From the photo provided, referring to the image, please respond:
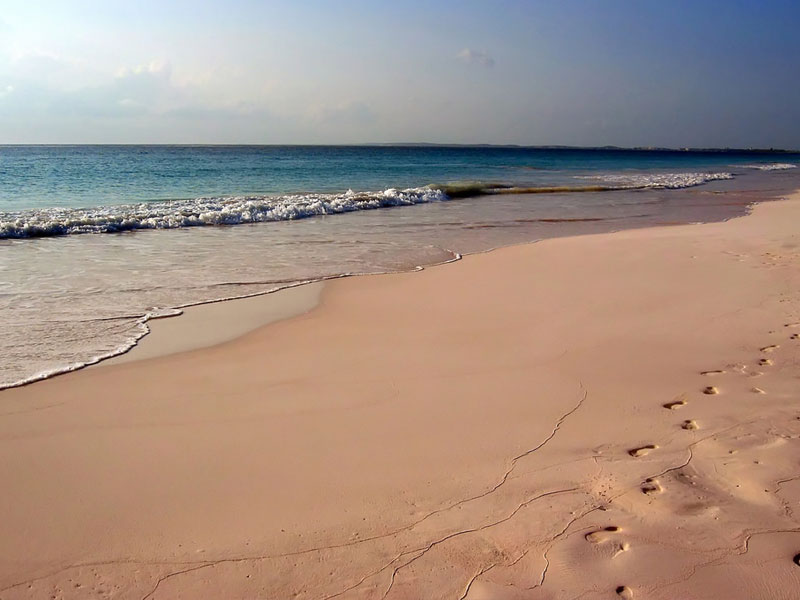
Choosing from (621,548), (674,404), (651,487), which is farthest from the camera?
(674,404)

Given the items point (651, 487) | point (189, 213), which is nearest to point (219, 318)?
point (651, 487)

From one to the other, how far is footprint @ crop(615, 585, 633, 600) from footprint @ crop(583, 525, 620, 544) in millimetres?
302

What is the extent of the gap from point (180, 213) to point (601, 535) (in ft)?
54.3

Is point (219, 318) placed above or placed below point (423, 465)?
above

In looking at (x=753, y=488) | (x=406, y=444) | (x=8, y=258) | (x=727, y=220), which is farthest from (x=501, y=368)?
(x=727, y=220)

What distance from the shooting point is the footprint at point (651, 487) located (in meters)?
3.34

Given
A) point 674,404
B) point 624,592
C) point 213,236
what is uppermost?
point 213,236

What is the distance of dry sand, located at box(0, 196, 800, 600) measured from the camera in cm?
277

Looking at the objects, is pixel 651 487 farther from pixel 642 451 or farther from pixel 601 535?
pixel 601 535

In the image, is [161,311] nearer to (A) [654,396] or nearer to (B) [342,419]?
(B) [342,419]

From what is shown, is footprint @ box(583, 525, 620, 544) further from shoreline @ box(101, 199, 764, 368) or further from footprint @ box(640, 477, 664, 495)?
shoreline @ box(101, 199, 764, 368)

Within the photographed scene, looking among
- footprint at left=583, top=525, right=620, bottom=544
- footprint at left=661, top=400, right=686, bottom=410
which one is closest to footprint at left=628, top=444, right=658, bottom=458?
footprint at left=661, top=400, right=686, bottom=410

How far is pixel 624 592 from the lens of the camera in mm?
2607

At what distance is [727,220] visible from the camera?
1611 centimetres
